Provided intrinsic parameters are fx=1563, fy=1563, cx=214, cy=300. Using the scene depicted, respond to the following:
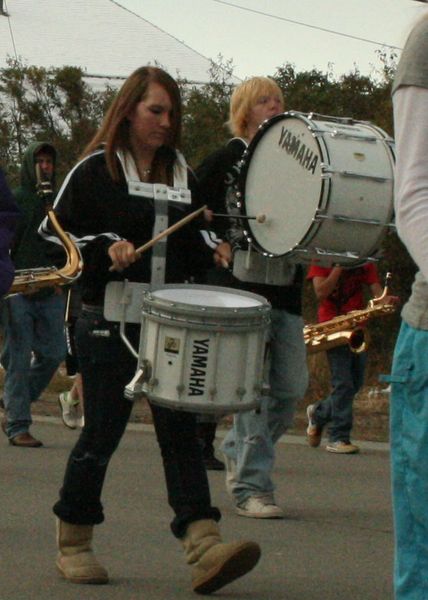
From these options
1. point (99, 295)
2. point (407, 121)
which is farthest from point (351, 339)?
point (407, 121)

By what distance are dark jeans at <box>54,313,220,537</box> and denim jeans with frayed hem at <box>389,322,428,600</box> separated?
2009 mm

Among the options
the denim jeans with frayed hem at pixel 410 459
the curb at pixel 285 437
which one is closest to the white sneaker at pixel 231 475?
the curb at pixel 285 437

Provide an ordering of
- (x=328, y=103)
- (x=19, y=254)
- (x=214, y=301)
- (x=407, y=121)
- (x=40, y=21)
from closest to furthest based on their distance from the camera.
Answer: (x=407, y=121) < (x=214, y=301) < (x=19, y=254) < (x=328, y=103) < (x=40, y=21)

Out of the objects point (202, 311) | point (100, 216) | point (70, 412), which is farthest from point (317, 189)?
point (70, 412)

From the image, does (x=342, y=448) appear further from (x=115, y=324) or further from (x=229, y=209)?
(x=115, y=324)

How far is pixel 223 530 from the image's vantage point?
713cm

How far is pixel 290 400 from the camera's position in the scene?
740 centimetres

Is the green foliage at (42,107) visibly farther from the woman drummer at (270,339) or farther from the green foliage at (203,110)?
the woman drummer at (270,339)

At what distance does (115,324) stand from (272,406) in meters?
1.88

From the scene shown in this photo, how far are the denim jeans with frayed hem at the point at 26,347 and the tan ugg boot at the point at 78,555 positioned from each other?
14.3 ft

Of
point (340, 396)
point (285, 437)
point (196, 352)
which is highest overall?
point (196, 352)

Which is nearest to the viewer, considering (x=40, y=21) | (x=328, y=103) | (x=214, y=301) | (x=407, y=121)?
(x=407, y=121)

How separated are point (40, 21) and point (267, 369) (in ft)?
139

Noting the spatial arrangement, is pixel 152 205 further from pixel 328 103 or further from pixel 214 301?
pixel 328 103
